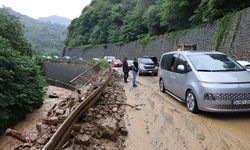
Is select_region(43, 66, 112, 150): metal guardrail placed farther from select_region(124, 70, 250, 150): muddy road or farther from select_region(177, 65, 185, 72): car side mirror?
select_region(177, 65, 185, 72): car side mirror

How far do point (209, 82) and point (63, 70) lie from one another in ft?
153

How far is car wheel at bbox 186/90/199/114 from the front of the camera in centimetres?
904

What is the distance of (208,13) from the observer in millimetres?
29000

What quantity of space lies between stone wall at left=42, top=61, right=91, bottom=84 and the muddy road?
31615 millimetres

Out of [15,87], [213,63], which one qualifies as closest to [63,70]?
[15,87]

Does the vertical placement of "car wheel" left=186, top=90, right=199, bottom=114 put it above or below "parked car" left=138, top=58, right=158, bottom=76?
above

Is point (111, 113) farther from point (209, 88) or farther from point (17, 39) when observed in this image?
point (17, 39)

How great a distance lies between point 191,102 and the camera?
30.6 ft

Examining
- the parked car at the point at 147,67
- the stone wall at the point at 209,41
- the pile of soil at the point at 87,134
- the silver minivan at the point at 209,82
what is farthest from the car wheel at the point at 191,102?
the parked car at the point at 147,67

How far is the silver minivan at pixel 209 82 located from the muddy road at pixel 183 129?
14.7 inches

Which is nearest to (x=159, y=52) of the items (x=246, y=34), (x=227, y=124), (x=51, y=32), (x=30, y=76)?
(x=246, y=34)

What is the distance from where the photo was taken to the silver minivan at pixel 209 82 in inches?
324

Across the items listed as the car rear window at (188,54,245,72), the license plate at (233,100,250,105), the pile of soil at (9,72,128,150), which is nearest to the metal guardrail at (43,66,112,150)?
the pile of soil at (9,72,128,150)

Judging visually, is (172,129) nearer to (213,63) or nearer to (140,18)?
(213,63)
